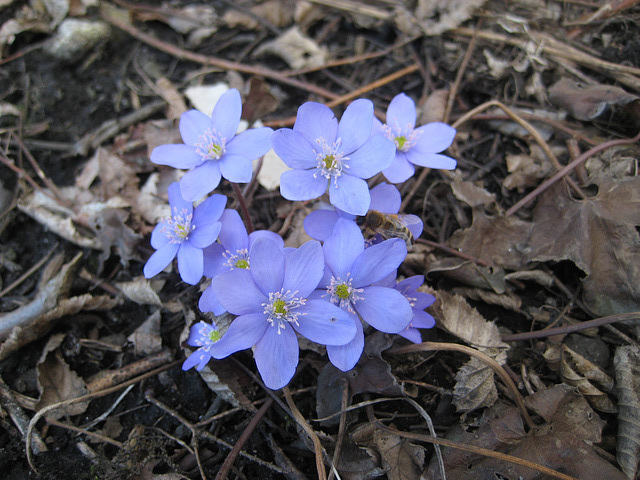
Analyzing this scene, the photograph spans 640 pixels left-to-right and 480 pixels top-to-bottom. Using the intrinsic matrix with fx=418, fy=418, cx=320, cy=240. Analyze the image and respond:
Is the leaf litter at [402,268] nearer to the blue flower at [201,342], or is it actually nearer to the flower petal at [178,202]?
the blue flower at [201,342]

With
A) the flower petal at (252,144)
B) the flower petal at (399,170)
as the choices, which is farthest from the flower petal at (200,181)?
the flower petal at (399,170)

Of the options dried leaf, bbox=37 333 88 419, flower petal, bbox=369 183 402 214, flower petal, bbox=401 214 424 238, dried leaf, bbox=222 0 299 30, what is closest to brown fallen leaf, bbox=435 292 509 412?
flower petal, bbox=401 214 424 238

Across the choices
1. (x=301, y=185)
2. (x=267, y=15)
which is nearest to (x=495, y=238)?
(x=301, y=185)

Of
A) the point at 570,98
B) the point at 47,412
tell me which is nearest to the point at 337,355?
the point at 47,412

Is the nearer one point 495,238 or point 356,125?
point 356,125

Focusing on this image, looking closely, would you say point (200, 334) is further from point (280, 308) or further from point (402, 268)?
point (402, 268)
